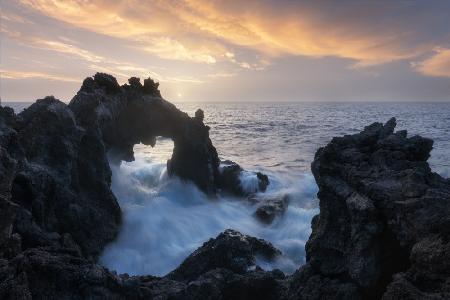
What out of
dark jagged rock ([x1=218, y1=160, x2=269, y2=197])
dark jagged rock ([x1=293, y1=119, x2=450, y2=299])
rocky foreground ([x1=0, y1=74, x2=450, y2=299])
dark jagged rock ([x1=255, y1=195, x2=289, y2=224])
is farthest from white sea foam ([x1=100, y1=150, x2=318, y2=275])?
dark jagged rock ([x1=293, y1=119, x2=450, y2=299])

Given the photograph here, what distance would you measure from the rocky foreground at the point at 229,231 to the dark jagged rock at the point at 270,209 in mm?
6819

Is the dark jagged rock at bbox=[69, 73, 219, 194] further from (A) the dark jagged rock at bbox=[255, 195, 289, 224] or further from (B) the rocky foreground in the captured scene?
(A) the dark jagged rock at bbox=[255, 195, 289, 224]

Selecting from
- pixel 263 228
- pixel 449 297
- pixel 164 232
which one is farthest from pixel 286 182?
pixel 449 297

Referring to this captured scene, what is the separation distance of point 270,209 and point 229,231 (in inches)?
390

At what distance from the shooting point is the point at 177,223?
899 inches

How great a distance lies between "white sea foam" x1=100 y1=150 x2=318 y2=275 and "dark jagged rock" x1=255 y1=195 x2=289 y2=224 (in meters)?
0.40

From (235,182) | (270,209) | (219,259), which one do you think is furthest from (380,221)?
(235,182)

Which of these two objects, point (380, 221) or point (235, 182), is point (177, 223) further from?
point (380, 221)

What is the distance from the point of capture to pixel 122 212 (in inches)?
861

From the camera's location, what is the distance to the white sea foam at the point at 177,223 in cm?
1862

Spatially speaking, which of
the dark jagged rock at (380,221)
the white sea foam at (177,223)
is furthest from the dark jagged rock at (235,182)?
the dark jagged rock at (380,221)

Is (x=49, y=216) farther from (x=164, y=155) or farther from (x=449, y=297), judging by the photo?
(x=164, y=155)

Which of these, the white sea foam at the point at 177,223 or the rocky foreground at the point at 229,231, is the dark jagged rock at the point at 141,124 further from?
the white sea foam at the point at 177,223

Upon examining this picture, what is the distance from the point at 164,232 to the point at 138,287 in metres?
10.8
